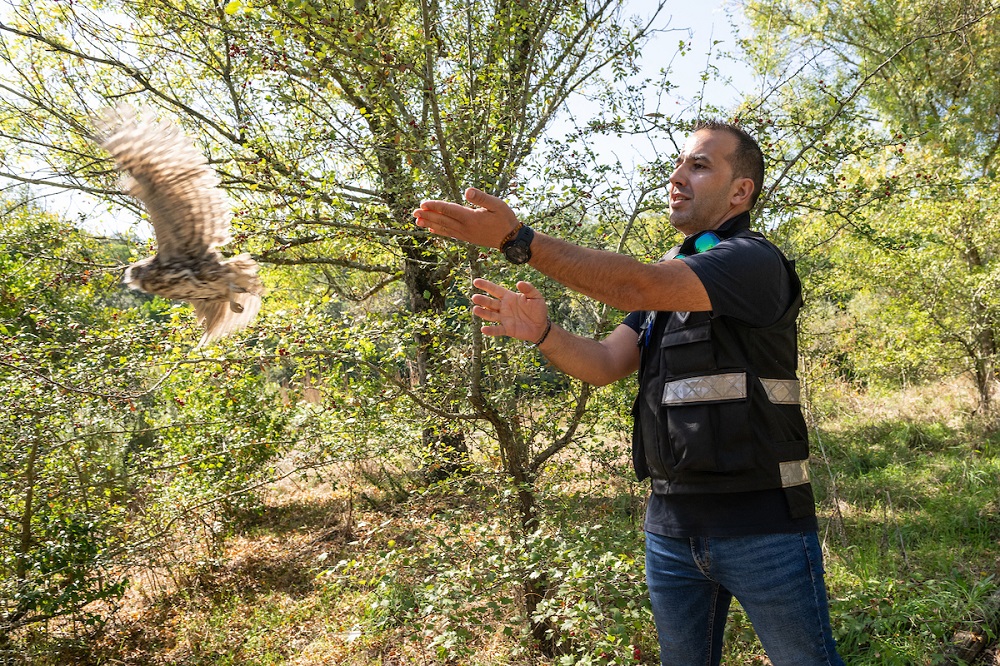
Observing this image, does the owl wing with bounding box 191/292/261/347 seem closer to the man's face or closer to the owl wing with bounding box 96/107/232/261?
the owl wing with bounding box 96/107/232/261

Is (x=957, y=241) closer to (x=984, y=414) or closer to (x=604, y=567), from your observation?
(x=984, y=414)

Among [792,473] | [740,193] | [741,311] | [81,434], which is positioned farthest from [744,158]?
[81,434]

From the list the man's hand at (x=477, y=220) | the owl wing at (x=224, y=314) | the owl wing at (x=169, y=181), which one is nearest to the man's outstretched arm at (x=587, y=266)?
the man's hand at (x=477, y=220)

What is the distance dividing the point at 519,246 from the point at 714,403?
69 centimetres

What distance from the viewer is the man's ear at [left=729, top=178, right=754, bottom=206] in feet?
6.84

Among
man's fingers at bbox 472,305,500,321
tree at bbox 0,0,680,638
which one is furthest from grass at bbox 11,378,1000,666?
man's fingers at bbox 472,305,500,321

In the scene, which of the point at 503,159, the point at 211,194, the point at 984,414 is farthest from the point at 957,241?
the point at 211,194

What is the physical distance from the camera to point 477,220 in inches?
65.8

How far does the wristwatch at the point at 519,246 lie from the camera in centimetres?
167

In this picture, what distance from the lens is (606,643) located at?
2.66 m

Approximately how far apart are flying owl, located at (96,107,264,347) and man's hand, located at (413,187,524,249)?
1.95ft

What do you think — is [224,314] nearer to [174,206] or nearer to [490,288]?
[174,206]

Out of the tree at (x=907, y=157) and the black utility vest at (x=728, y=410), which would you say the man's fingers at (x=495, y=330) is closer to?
the black utility vest at (x=728, y=410)

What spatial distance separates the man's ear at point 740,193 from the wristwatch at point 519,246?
2.56 ft
